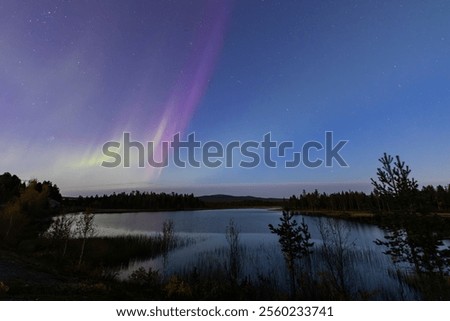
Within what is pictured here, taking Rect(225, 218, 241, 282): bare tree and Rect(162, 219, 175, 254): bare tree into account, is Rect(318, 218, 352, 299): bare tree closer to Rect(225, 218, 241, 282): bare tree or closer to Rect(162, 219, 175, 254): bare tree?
Rect(225, 218, 241, 282): bare tree

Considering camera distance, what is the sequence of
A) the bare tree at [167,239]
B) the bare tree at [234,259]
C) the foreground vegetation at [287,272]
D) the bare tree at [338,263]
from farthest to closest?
the bare tree at [167,239]
the bare tree at [234,259]
the bare tree at [338,263]
the foreground vegetation at [287,272]

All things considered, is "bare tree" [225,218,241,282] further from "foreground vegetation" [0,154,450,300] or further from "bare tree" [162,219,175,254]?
"bare tree" [162,219,175,254]

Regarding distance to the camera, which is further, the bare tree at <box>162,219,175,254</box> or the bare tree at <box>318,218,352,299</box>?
the bare tree at <box>162,219,175,254</box>

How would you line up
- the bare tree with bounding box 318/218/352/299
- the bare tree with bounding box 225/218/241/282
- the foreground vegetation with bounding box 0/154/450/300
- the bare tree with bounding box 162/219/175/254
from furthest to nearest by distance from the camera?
1. the bare tree with bounding box 162/219/175/254
2. the bare tree with bounding box 225/218/241/282
3. the bare tree with bounding box 318/218/352/299
4. the foreground vegetation with bounding box 0/154/450/300

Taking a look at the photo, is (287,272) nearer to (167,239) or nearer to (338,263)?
(338,263)

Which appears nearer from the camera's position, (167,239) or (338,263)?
(338,263)

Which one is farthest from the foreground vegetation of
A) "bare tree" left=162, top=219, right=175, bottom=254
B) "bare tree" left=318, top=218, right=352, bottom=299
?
"bare tree" left=162, top=219, right=175, bottom=254

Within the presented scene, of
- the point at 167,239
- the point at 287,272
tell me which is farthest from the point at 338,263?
the point at 167,239

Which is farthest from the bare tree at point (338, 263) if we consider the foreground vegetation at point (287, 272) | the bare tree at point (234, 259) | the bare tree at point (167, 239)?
the bare tree at point (167, 239)

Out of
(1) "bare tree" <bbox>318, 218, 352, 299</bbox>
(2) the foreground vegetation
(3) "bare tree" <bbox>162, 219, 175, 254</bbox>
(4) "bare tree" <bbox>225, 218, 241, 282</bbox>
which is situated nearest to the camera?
(2) the foreground vegetation

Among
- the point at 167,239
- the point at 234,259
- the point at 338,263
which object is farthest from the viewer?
the point at 167,239

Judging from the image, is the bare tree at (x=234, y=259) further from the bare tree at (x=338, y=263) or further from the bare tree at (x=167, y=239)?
the bare tree at (x=167, y=239)

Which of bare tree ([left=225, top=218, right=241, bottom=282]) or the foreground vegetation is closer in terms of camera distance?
the foreground vegetation
